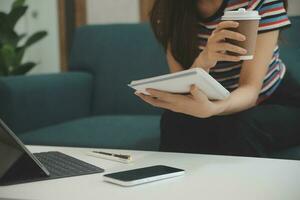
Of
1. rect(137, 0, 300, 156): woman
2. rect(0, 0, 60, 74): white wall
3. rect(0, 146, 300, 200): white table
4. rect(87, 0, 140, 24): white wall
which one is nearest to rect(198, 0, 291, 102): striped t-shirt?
rect(137, 0, 300, 156): woman

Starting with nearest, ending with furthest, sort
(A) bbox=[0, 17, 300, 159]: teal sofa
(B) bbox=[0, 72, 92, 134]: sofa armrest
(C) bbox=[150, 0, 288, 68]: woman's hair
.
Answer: (C) bbox=[150, 0, 288, 68]: woman's hair, (A) bbox=[0, 17, 300, 159]: teal sofa, (B) bbox=[0, 72, 92, 134]: sofa armrest

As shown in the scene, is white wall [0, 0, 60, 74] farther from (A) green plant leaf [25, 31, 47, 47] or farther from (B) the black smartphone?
(B) the black smartphone

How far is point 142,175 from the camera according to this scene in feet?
3.00

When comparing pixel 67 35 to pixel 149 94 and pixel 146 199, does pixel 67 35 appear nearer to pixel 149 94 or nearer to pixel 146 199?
pixel 149 94

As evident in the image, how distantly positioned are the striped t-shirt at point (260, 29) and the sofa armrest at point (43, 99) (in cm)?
82

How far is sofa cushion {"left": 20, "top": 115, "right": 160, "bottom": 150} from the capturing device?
1666 millimetres

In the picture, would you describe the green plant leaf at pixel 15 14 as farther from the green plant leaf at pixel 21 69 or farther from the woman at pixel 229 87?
the woman at pixel 229 87

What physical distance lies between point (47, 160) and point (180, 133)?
393mm

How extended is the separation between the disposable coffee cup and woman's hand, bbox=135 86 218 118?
14 cm

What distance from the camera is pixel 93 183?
A: 915 millimetres

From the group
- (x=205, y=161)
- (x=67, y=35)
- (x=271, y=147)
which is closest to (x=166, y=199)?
(x=205, y=161)

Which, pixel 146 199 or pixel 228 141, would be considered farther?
pixel 228 141

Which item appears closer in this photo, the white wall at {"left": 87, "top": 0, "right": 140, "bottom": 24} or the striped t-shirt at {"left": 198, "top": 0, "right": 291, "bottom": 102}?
the striped t-shirt at {"left": 198, "top": 0, "right": 291, "bottom": 102}

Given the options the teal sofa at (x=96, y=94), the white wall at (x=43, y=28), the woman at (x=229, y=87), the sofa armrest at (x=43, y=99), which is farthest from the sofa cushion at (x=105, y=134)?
the white wall at (x=43, y=28)
